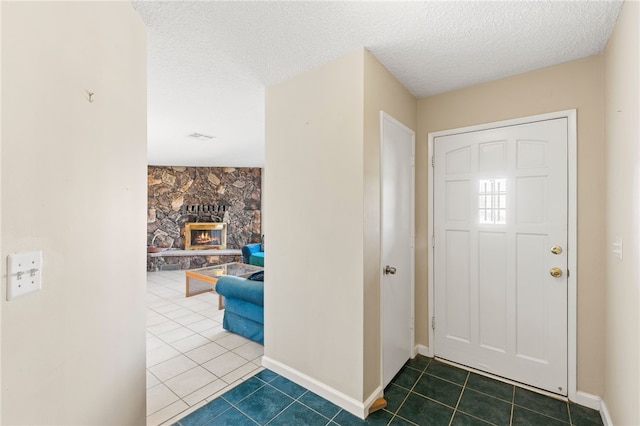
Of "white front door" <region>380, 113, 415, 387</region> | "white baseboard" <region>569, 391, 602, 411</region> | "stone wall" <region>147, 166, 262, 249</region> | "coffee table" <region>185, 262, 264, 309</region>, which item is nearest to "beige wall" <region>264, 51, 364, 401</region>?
"white front door" <region>380, 113, 415, 387</region>

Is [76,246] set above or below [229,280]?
above

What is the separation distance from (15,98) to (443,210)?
267 centimetres

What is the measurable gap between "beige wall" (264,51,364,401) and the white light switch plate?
1.51 metres

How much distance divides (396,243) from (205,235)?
6.01m

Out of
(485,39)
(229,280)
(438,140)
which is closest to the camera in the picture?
(485,39)

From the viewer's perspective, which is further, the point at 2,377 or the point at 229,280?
the point at 229,280

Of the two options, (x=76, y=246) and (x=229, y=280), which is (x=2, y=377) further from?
(x=229, y=280)

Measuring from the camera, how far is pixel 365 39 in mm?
1829

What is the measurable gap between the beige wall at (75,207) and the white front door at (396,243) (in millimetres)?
1568

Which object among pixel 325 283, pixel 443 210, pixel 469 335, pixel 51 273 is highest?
pixel 443 210

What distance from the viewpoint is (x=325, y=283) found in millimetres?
2105

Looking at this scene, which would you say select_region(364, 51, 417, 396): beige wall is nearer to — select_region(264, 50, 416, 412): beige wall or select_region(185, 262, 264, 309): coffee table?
select_region(264, 50, 416, 412): beige wall

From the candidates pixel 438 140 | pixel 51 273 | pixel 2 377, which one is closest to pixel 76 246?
pixel 51 273

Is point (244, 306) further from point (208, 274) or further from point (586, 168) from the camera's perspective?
point (586, 168)
